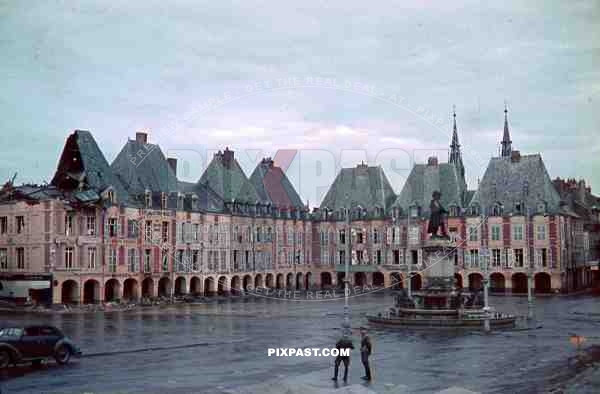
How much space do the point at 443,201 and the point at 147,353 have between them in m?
60.5

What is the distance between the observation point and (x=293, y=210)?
87625 mm

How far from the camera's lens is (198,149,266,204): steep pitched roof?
76750mm

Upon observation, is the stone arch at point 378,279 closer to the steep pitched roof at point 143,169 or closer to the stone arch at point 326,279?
the stone arch at point 326,279

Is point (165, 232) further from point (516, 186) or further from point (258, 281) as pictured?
point (516, 186)

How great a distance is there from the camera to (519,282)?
263 feet

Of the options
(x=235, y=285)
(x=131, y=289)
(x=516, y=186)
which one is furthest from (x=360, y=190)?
(x=131, y=289)

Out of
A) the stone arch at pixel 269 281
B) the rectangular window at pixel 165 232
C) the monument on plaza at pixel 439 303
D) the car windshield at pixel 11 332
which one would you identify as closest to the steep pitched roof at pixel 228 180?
the stone arch at pixel 269 281

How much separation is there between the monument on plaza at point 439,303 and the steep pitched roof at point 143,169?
31988mm

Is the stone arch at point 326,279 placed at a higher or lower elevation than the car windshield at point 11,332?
lower

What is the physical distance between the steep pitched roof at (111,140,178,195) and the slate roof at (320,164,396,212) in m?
25.5

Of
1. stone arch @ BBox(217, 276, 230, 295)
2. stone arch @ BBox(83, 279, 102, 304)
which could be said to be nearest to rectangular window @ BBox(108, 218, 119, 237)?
stone arch @ BBox(83, 279, 102, 304)

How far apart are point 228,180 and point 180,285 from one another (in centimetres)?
1366

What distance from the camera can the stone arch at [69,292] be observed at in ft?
189

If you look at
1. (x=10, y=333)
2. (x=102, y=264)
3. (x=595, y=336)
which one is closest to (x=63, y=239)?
(x=102, y=264)
